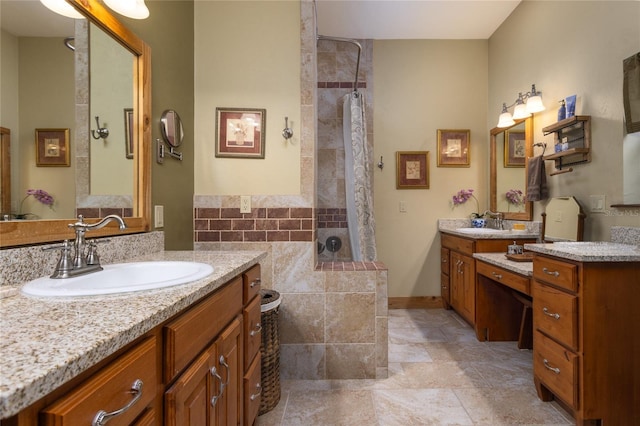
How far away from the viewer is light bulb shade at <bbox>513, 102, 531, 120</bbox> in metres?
2.61

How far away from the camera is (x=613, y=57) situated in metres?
1.84

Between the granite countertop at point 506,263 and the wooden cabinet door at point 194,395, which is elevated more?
the granite countertop at point 506,263

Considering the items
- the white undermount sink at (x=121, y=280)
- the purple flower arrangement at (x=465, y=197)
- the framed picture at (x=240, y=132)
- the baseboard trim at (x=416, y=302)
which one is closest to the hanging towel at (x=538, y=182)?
the purple flower arrangement at (x=465, y=197)

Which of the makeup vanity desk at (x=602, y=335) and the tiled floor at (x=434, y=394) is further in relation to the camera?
the tiled floor at (x=434, y=394)

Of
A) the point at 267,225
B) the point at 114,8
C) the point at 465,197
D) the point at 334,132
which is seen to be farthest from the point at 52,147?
the point at 465,197

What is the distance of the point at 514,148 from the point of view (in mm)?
2875

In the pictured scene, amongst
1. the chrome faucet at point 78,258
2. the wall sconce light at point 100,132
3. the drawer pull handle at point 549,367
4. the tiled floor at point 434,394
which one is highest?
the wall sconce light at point 100,132

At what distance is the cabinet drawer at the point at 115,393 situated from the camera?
0.43m

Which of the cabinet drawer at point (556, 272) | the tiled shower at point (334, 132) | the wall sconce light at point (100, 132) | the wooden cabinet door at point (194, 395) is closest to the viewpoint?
the wooden cabinet door at point (194, 395)

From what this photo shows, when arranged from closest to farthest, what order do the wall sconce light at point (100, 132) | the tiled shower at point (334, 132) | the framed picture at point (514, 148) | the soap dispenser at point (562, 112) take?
1. the wall sconce light at point (100, 132)
2. the soap dispenser at point (562, 112)
3. the framed picture at point (514, 148)
4. the tiled shower at point (334, 132)

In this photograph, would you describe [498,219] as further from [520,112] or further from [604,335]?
[604,335]

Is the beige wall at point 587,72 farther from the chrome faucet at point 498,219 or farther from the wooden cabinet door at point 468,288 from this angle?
the wooden cabinet door at point 468,288

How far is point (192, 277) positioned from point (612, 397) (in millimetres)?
1881

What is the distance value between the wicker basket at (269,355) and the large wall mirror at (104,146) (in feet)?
2.42
